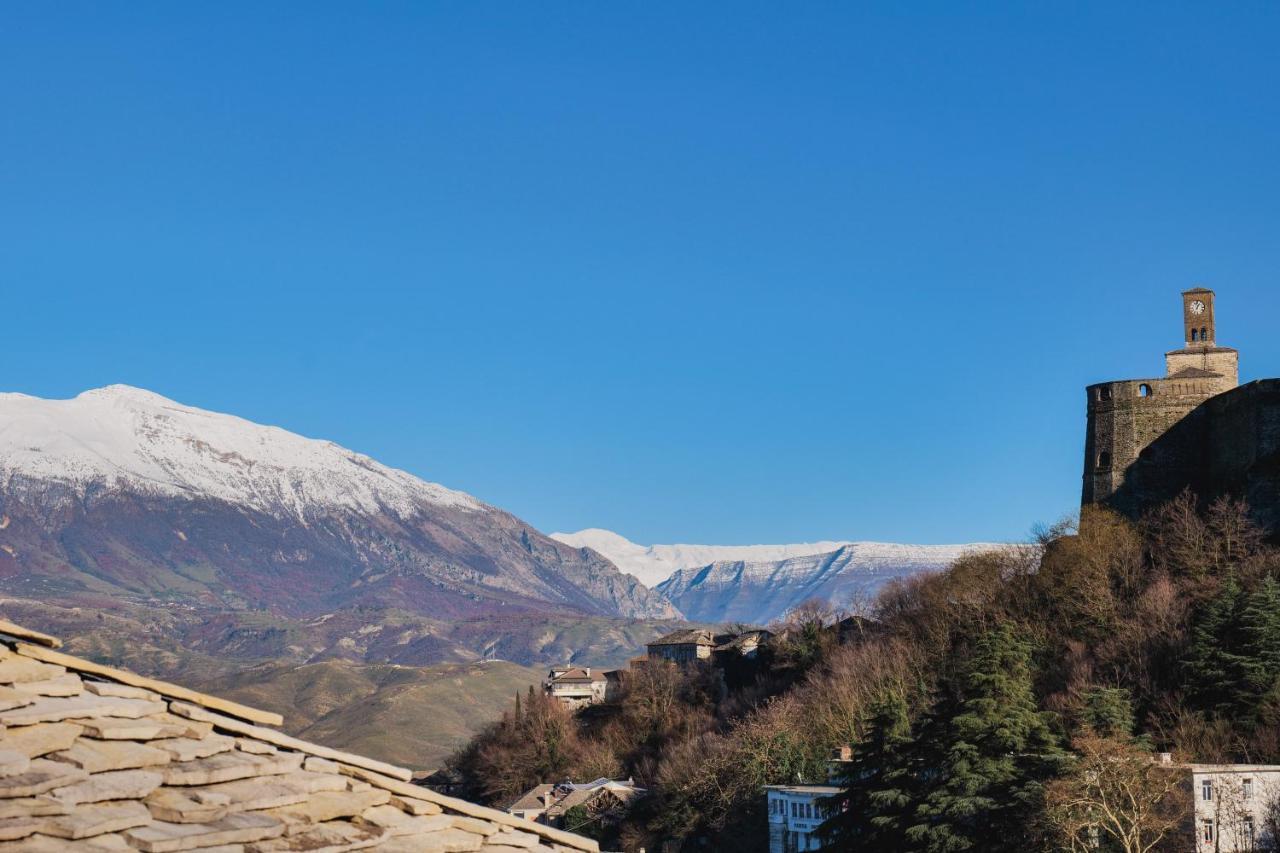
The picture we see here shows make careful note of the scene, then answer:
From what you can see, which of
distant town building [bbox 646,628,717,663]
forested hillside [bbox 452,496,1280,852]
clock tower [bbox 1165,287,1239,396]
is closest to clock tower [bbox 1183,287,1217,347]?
clock tower [bbox 1165,287,1239,396]

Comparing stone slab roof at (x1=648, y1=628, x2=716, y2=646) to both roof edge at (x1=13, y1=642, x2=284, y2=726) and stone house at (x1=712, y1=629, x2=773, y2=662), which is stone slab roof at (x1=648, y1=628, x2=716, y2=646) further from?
roof edge at (x1=13, y1=642, x2=284, y2=726)

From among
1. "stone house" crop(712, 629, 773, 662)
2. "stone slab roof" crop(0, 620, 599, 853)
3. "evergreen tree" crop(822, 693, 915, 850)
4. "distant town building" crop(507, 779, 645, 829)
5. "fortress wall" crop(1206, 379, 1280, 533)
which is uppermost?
"fortress wall" crop(1206, 379, 1280, 533)

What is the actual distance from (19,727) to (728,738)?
230 ft

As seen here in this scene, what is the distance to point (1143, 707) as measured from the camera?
5256cm

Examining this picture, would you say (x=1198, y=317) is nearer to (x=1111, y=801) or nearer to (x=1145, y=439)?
(x=1145, y=439)

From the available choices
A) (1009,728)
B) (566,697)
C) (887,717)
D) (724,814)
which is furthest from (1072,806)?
(566,697)

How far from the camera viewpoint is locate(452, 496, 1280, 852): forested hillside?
40750 mm

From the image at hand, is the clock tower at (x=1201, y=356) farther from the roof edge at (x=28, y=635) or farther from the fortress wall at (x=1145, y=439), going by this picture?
the roof edge at (x=28, y=635)

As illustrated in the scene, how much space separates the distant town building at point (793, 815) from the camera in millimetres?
57469

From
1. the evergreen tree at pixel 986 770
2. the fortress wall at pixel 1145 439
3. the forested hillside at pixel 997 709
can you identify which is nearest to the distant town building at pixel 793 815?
the forested hillside at pixel 997 709

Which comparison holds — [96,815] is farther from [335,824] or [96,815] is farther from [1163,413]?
[1163,413]

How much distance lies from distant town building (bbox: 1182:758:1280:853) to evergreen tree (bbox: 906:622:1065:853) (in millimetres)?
3986

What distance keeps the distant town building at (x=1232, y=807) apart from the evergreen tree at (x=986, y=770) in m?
3.99

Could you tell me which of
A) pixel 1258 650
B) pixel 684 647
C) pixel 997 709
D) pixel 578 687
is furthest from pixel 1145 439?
pixel 578 687
